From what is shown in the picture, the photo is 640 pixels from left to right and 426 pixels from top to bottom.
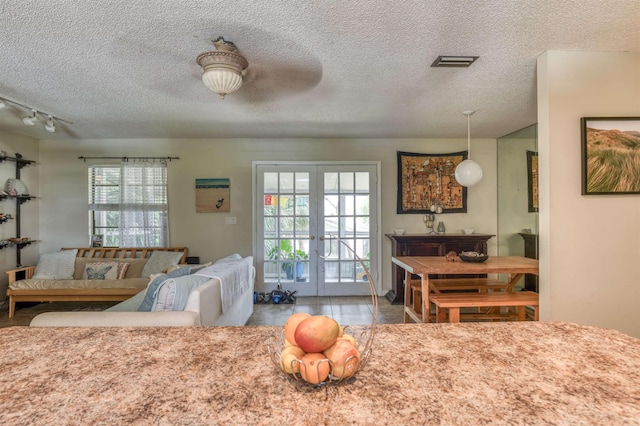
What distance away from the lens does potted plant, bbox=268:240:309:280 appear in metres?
4.85

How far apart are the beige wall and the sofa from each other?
236cm

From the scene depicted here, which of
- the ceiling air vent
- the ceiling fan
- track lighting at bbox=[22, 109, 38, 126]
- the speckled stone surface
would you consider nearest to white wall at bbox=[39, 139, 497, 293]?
track lighting at bbox=[22, 109, 38, 126]

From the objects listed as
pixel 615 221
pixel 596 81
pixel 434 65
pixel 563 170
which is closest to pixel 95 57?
pixel 434 65

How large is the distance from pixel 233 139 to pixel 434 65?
3.21 m

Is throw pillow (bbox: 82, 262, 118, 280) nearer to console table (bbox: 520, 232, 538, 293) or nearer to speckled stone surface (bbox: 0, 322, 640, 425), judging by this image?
speckled stone surface (bbox: 0, 322, 640, 425)

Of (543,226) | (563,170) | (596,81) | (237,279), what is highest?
(596,81)

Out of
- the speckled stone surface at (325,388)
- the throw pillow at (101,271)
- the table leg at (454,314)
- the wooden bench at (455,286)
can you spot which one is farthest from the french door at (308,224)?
the speckled stone surface at (325,388)

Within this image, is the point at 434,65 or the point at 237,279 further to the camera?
the point at 237,279

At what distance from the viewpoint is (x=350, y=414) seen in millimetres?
644

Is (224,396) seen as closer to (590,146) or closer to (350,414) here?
(350,414)

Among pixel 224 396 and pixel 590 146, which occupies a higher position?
pixel 590 146

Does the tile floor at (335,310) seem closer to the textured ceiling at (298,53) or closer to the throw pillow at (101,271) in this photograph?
the throw pillow at (101,271)

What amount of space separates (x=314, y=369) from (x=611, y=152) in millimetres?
2649

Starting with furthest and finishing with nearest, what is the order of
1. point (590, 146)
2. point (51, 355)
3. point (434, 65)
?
point (434, 65)
point (590, 146)
point (51, 355)
